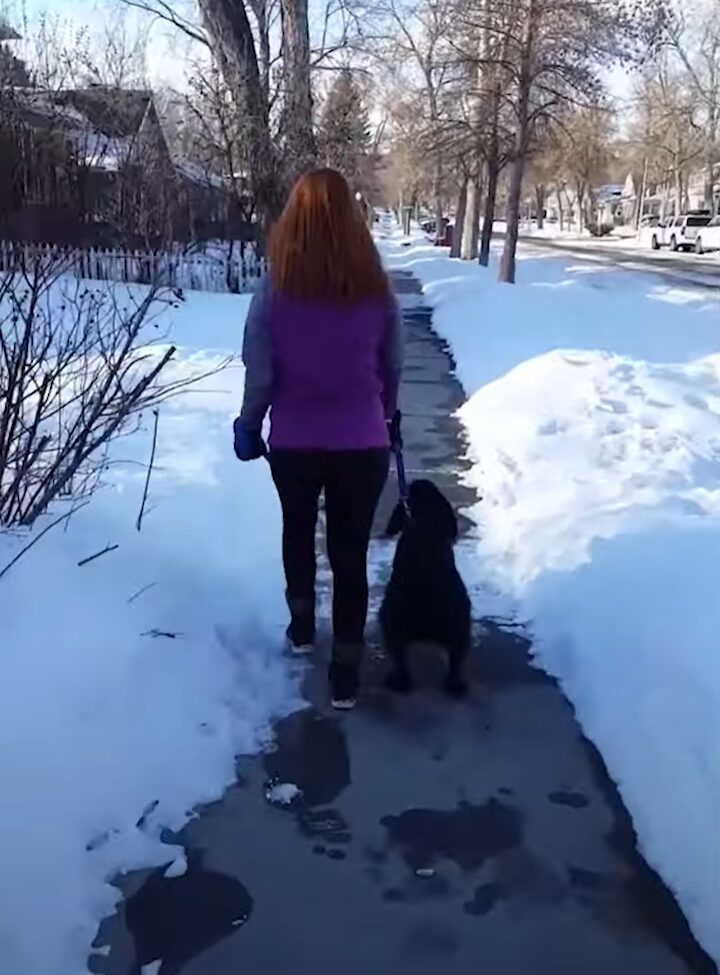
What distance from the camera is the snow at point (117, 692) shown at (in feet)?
9.56

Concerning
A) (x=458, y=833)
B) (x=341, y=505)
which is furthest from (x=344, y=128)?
(x=458, y=833)

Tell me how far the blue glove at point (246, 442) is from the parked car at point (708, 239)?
49556 millimetres

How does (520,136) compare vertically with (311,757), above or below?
above

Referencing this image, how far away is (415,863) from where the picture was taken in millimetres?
3104

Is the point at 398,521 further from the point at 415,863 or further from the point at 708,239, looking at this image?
the point at 708,239

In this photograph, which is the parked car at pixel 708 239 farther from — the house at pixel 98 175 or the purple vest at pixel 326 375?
the purple vest at pixel 326 375

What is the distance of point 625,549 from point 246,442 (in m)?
2.30

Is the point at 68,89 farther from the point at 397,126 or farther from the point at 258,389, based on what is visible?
the point at 258,389

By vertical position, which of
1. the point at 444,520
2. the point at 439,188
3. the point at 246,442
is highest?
the point at 439,188

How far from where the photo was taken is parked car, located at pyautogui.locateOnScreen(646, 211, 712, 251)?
54.0 metres

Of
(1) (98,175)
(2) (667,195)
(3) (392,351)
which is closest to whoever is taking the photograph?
(3) (392,351)

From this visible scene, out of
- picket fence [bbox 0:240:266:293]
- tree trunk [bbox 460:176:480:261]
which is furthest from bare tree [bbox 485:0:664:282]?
tree trunk [bbox 460:176:480:261]

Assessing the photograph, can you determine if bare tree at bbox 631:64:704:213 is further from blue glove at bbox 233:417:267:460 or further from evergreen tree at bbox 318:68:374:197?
blue glove at bbox 233:417:267:460

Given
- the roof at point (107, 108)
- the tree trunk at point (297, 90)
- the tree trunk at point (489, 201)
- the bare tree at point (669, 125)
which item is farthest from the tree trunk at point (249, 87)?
the bare tree at point (669, 125)
